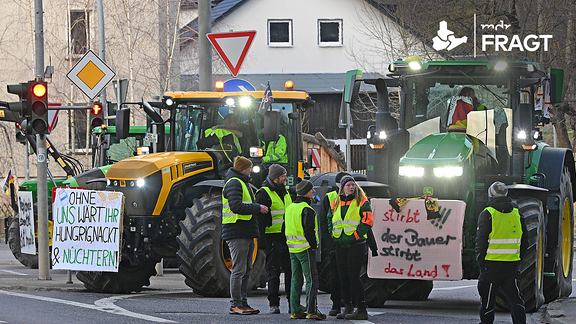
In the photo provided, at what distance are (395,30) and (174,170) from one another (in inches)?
940

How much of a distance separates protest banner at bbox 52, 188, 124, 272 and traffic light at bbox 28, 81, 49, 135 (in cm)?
167

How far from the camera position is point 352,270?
10.8m

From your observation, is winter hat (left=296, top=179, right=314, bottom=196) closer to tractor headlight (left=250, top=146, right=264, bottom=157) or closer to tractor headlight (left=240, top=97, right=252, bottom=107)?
tractor headlight (left=250, top=146, right=264, bottom=157)

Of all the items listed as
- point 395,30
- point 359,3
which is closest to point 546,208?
point 395,30

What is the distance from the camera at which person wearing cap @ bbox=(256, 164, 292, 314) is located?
37.0ft

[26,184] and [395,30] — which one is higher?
[395,30]

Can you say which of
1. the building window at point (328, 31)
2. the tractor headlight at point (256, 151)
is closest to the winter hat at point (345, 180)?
the tractor headlight at point (256, 151)

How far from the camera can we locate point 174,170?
44.1ft

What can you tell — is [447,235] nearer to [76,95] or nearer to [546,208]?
[546,208]

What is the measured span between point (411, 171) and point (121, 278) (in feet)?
15.8

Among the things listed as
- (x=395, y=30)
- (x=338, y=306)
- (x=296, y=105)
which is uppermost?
(x=395, y=30)

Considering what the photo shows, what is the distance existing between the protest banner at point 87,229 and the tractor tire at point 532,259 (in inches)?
210

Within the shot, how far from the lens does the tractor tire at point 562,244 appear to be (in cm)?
1195

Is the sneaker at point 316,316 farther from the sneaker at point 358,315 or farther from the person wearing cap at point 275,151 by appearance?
the person wearing cap at point 275,151
